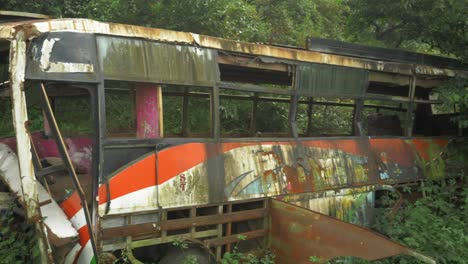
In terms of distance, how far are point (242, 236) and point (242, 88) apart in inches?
63.6

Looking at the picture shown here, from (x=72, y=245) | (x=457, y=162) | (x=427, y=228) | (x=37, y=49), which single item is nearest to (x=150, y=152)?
(x=72, y=245)

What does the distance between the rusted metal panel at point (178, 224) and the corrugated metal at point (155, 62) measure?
135cm

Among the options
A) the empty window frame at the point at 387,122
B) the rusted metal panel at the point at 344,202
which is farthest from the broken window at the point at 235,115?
the rusted metal panel at the point at 344,202

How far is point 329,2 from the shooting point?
18.7m

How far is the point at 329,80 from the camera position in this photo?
6.21m

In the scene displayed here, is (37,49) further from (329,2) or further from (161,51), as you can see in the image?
(329,2)

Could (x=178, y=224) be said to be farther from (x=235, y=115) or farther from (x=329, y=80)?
(x=235, y=115)

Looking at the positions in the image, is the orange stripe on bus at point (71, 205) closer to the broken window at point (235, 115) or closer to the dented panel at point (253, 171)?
the dented panel at point (253, 171)

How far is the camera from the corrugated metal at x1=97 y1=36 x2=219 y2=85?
4125 mm

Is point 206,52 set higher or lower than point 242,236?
higher

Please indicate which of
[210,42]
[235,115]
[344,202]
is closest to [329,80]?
[344,202]

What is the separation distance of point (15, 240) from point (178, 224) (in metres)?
1.51

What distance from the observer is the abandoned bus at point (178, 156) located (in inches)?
152

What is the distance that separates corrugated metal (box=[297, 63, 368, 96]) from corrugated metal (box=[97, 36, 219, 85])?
4.65 ft
